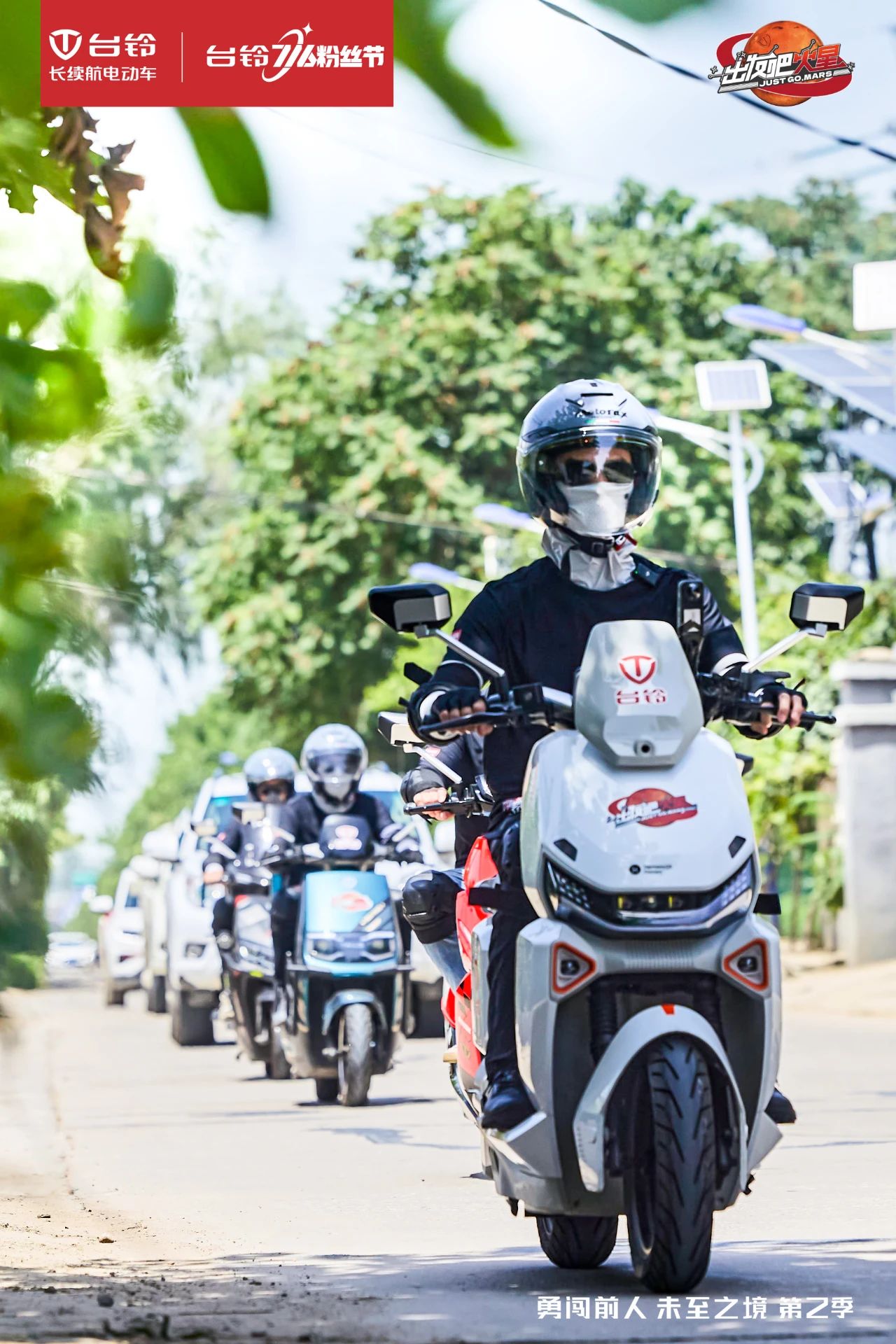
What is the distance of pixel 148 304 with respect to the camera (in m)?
1.84

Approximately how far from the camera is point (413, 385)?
116 feet

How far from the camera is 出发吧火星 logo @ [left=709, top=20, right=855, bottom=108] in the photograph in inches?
80.0

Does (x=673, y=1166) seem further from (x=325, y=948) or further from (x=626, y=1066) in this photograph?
(x=325, y=948)

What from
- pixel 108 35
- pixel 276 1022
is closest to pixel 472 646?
pixel 108 35

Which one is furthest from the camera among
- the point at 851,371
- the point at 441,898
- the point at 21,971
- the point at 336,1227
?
the point at 851,371

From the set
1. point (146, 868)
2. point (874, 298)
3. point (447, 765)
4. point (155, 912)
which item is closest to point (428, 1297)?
point (447, 765)

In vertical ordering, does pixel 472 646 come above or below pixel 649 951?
above

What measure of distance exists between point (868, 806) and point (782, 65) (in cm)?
2306

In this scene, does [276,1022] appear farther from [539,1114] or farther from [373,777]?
[539,1114]

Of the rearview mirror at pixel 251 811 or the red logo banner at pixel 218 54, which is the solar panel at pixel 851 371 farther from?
the red logo banner at pixel 218 54

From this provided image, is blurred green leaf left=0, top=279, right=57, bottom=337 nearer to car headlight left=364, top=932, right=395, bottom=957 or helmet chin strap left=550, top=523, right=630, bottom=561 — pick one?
helmet chin strap left=550, top=523, right=630, bottom=561

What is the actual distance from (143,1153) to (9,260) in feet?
27.3

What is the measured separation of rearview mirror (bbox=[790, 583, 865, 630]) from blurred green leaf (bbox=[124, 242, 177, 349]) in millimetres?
3461

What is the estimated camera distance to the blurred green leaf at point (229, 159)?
1896 millimetres
